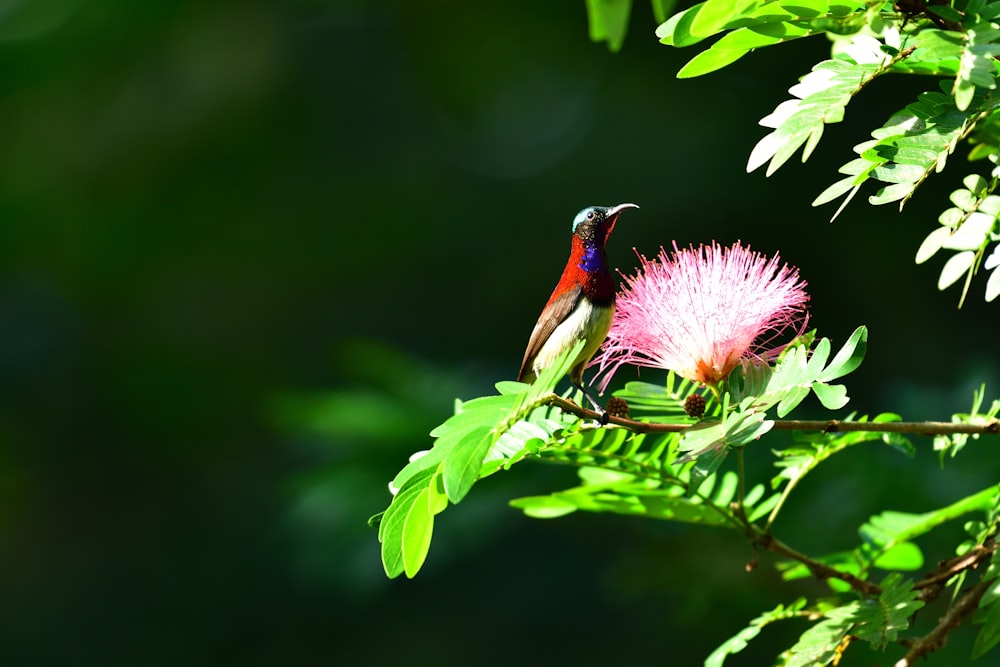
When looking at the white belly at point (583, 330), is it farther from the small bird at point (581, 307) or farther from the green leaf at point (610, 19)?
the green leaf at point (610, 19)

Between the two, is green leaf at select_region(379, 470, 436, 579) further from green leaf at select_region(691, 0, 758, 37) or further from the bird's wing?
green leaf at select_region(691, 0, 758, 37)

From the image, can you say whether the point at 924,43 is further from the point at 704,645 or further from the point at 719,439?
the point at 704,645

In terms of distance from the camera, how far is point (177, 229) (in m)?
6.04

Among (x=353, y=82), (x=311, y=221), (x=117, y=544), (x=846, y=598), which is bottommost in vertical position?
(x=846, y=598)

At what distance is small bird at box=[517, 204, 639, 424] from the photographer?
3.12 feet

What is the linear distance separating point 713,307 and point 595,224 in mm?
177

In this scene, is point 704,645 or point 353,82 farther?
point 353,82

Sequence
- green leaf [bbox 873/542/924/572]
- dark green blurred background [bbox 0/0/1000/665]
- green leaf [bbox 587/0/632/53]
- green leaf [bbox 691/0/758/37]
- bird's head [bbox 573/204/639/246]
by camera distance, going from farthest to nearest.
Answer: dark green blurred background [bbox 0/0/1000/665], green leaf [bbox 873/542/924/572], bird's head [bbox 573/204/639/246], green leaf [bbox 691/0/758/37], green leaf [bbox 587/0/632/53]

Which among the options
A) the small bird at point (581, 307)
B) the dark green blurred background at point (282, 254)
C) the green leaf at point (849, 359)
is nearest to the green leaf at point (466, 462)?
the small bird at point (581, 307)

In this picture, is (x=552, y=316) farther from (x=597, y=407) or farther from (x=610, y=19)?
(x=610, y=19)

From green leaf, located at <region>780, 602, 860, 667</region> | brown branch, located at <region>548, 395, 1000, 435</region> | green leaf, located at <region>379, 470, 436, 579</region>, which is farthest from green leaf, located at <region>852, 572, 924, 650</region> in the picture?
green leaf, located at <region>379, 470, 436, 579</region>

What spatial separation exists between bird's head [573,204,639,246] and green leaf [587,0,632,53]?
483mm

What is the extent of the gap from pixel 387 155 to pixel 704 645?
3737 millimetres

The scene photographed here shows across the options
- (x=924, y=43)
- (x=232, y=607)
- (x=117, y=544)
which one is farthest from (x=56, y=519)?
(x=924, y=43)
